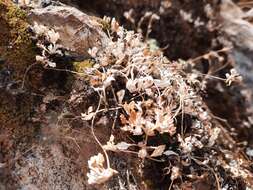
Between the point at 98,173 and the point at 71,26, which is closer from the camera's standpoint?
the point at 98,173

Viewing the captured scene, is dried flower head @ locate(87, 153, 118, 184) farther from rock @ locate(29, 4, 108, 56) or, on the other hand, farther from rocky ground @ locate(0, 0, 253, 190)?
rock @ locate(29, 4, 108, 56)

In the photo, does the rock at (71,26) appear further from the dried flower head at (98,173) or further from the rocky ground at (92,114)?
the dried flower head at (98,173)

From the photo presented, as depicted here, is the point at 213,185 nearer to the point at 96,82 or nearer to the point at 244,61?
the point at 96,82

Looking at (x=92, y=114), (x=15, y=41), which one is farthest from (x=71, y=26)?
(x=92, y=114)

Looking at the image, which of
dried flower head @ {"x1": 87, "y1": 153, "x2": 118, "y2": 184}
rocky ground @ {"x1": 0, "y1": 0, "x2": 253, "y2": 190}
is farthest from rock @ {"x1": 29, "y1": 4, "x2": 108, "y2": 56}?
dried flower head @ {"x1": 87, "y1": 153, "x2": 118, "y2": 184}

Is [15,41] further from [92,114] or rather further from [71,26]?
[92,114]
